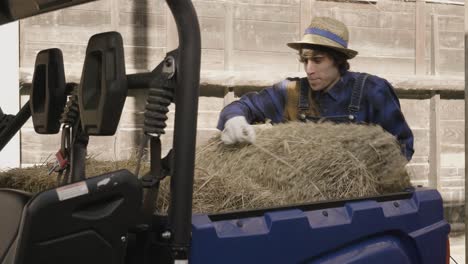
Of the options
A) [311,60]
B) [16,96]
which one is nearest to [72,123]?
Result: [311,60]

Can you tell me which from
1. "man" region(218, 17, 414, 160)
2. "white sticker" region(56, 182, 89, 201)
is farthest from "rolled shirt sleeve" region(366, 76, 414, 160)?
"white sticker" region(56, 182, 89, 201)

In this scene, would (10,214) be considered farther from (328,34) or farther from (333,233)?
(328,34)

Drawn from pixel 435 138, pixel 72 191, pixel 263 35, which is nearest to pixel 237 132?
pixel 72 191

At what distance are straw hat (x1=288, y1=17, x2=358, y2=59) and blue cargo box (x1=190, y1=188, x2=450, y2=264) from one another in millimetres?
944

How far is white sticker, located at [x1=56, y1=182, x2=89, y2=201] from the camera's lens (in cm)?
157

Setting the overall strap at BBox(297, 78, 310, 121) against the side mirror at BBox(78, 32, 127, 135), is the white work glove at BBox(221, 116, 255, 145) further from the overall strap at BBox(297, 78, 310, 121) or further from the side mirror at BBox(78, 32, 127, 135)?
the side mirror at BBox(78, 32, 127, 135)

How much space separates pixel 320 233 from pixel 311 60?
1371 mm

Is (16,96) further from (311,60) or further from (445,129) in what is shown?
(445,129)

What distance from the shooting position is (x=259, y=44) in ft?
19.3

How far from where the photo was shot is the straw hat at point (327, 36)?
3234 millimetres

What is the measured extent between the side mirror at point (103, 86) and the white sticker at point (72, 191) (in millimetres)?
140

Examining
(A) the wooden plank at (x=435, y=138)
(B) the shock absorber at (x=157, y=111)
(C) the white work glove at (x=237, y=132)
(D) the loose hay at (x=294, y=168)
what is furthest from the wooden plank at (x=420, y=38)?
(B) the shock absorber at (x=157, y=111)

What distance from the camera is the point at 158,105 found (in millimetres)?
1715

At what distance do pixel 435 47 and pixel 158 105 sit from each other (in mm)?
5205
